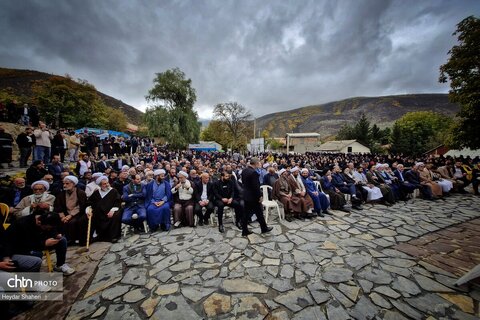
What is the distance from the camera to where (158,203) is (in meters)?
5.00

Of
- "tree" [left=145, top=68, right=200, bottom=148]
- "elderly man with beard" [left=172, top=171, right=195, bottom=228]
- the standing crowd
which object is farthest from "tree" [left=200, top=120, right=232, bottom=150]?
"elderly man with beard" [left=172, top=171, right=195, bottom=228]

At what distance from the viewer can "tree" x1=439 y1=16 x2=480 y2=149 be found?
32.2 ft

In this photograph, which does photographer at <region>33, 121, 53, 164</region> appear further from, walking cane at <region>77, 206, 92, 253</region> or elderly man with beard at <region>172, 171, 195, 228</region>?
elderly man with beard at <region>172, 171, 195, 228</region>

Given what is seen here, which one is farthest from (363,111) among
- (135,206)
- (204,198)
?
(135,206)

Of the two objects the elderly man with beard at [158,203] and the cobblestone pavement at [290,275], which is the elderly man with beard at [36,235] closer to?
the cobblestone pavement at [290,275]

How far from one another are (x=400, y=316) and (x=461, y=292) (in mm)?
1225

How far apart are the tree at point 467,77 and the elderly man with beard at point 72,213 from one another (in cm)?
1757

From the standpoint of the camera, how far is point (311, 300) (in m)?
2.43

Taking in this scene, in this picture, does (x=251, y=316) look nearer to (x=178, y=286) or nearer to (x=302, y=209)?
(x=178, y=286)

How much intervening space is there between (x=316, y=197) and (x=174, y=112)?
82.0 feet

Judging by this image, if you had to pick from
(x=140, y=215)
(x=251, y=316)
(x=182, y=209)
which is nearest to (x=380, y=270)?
(x=251, y=316)

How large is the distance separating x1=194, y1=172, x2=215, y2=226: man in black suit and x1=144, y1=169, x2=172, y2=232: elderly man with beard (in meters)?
0.78

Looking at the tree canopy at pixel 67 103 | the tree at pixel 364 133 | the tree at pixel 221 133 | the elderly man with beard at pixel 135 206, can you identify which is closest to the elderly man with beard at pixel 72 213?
the elderly man with beard at pixel 135 206

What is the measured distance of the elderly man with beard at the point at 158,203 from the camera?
489 cm
